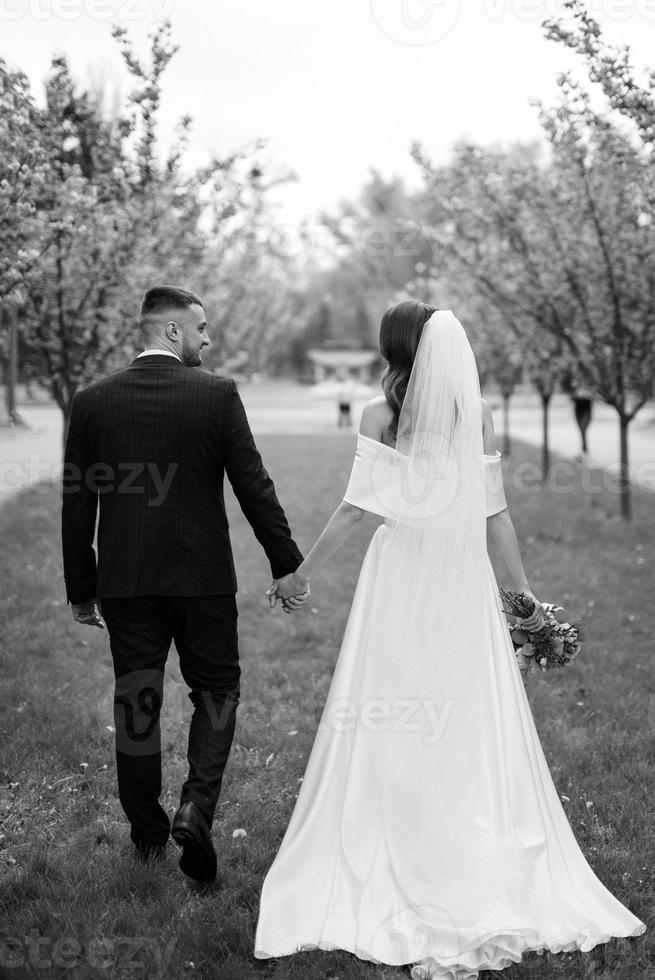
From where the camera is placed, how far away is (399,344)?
351 centimetres

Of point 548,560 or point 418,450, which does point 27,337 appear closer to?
point 548,560

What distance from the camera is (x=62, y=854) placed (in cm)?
368

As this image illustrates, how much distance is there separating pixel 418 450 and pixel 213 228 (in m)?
7.49

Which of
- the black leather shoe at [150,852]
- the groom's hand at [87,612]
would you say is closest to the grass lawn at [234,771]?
the black leather shoe at [150,852]

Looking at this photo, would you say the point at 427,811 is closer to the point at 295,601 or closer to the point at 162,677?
the point at 295,601

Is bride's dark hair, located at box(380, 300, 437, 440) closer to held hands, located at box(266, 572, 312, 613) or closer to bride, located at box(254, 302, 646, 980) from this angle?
bride, located at box(254, 302, 646, 980)

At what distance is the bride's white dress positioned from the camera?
3.04 meters

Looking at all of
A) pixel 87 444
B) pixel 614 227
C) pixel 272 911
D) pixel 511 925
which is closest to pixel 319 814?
pixel 272 911

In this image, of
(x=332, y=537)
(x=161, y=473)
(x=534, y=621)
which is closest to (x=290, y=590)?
(x=332, y=537)

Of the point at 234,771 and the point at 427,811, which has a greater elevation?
the point at 427,811

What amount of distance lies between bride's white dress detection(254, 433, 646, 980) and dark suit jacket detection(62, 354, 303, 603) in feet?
1.71

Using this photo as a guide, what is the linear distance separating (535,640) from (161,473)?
5.19 feet

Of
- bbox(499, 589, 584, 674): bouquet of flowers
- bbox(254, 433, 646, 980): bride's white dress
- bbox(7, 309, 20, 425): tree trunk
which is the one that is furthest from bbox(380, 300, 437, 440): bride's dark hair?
bbox(7, 309, 20, 425): tree trunk

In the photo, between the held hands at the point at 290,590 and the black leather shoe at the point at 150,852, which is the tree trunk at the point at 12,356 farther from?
the black leather shoe at the point at 150,852
